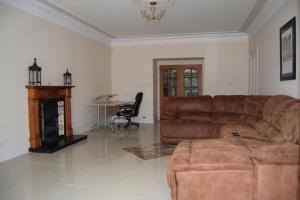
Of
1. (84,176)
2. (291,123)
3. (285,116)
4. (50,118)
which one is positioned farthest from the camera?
(50,118)

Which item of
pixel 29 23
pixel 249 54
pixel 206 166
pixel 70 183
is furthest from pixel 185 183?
pixel 249 54

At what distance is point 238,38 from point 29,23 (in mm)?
5561

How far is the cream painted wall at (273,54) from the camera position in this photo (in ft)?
11.8

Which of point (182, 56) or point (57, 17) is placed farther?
point (182, 56)

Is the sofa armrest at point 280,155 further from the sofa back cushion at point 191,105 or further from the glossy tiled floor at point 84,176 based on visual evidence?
the sofa back cushion at point 191,105

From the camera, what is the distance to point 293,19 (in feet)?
11.6

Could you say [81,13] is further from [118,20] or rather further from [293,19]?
Answer: [293,19]

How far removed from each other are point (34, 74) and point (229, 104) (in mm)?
3839

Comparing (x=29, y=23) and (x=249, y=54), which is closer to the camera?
(x=29, y=23)

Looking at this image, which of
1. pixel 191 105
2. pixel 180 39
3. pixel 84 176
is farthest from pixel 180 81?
pixel 84 176

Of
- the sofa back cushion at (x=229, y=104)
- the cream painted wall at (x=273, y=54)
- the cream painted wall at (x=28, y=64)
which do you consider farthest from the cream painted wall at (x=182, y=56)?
the sofa back cushion at (x=229, y=104)

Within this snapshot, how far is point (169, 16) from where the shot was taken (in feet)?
18.4

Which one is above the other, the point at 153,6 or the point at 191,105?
the point at 153,6

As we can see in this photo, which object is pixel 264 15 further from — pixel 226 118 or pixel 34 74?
pixel 34 74
